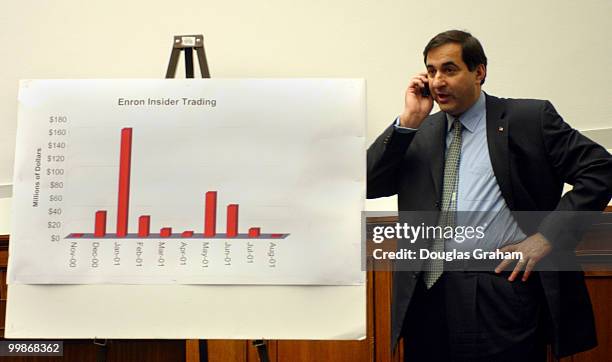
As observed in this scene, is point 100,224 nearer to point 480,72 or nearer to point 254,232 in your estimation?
point 254,232

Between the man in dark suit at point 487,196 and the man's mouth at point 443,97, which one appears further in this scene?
the man's mouth at point 443,97

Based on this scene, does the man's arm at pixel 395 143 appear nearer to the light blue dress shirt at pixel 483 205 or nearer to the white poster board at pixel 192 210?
the light blue dress shirt at pixel 483 205

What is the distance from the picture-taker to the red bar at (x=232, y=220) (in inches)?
64.0

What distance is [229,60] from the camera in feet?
9.94

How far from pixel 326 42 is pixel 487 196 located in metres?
1.34

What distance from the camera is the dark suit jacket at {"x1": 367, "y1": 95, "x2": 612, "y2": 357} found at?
1.74m

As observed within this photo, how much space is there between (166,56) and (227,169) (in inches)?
61.9

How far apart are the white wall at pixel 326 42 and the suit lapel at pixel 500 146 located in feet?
3.12

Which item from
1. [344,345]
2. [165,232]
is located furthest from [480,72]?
[344,345]

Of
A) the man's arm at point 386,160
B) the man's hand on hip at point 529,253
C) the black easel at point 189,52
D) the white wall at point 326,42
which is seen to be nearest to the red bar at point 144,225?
the black easel at point 189,52

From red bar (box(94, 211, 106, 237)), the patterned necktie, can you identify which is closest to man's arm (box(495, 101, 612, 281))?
the patterned necktie

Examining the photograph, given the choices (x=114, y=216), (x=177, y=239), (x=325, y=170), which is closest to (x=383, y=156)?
(x=325, y=170)

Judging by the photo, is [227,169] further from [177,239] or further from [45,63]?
[45,63]

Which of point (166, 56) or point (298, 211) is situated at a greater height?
point (166, 56)
